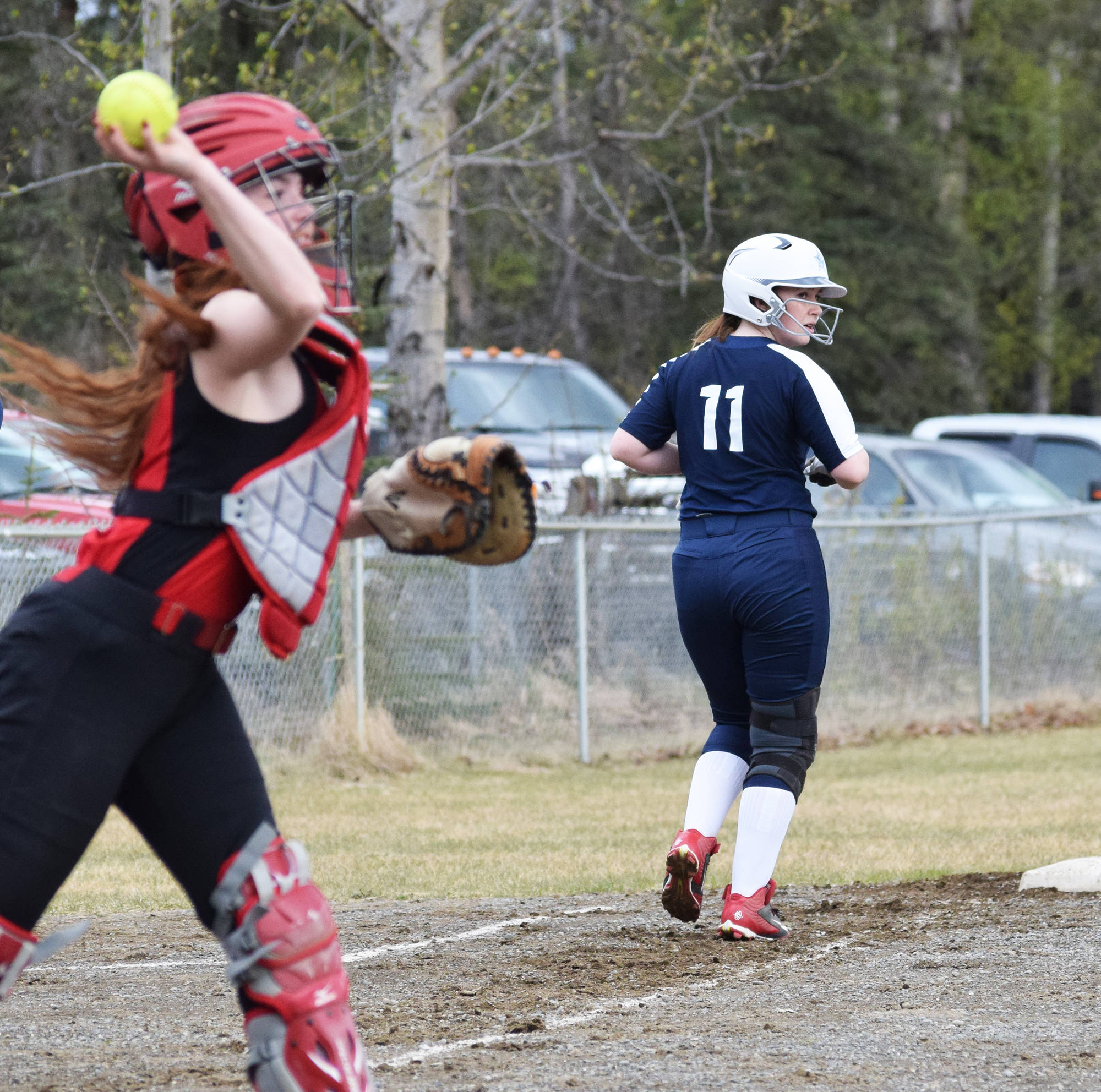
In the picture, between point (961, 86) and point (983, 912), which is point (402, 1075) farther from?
point (961, 86)

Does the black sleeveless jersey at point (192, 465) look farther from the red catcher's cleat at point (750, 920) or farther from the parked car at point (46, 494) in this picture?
the parked car at point (46, 494)

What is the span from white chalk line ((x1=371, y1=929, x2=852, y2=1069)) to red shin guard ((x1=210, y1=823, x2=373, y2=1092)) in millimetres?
906

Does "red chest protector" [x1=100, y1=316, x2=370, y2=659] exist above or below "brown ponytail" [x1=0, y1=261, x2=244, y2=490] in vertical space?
below

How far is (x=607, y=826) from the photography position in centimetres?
868

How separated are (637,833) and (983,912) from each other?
282 cm

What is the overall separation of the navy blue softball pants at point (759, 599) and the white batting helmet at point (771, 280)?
634mm

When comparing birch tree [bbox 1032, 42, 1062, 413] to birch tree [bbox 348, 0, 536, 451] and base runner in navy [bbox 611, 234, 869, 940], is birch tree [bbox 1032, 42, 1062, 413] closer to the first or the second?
birch tree [bbox 348, 0, 536, 451]

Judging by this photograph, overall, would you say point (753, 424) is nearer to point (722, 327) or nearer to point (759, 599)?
point (722, 327)

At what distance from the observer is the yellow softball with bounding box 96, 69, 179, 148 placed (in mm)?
2648

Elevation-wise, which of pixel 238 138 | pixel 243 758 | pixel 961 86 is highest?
pixel 961 86

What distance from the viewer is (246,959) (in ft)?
9.70

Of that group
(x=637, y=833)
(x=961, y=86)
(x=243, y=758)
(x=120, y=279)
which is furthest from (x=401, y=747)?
(x=961, y=86)

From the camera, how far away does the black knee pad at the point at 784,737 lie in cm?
534

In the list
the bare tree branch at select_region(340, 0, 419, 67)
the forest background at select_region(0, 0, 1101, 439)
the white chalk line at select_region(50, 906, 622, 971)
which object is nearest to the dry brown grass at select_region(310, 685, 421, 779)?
the forest background at select_region(0, 0, 1101, 439)
